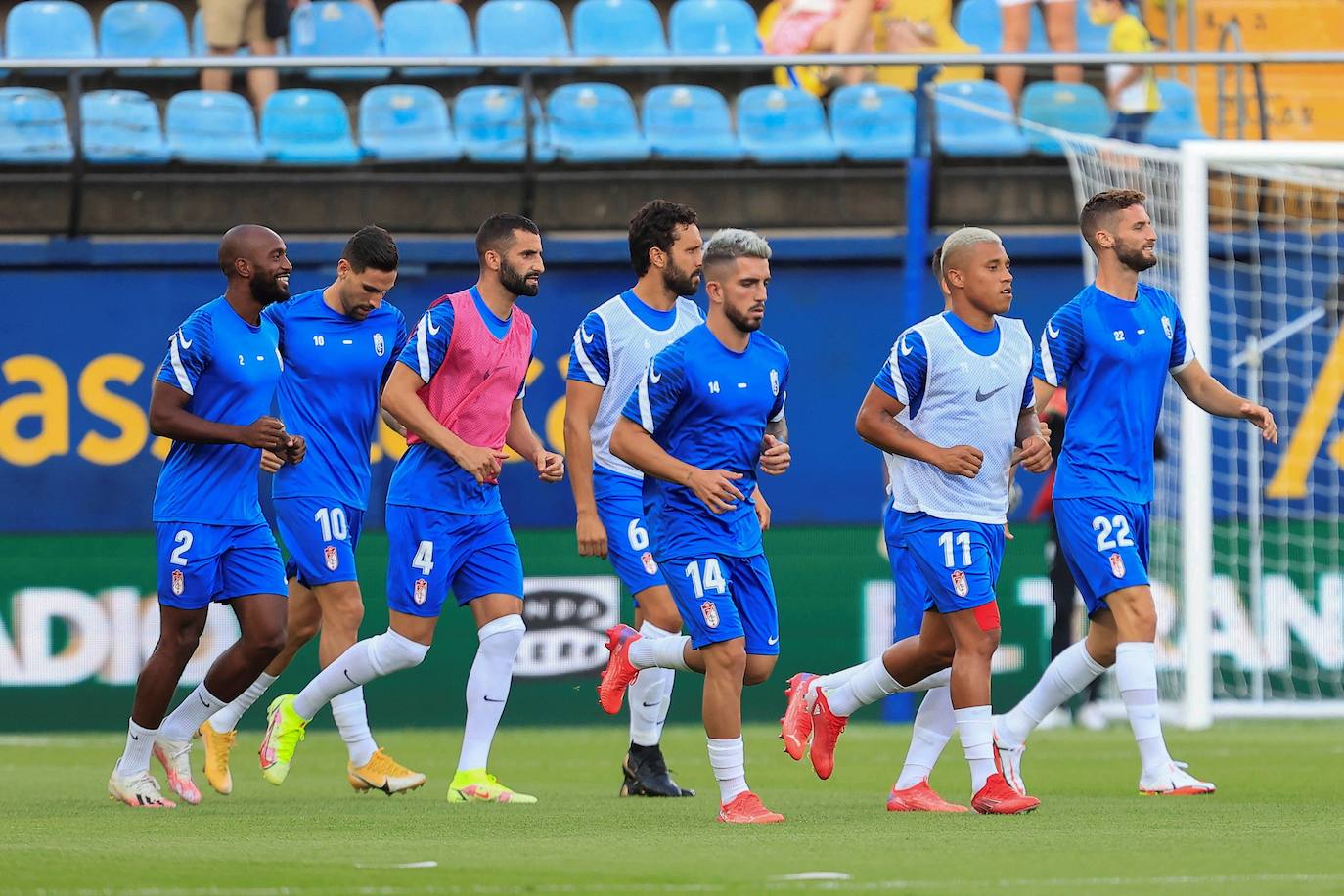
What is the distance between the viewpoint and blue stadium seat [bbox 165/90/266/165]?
47.9ft

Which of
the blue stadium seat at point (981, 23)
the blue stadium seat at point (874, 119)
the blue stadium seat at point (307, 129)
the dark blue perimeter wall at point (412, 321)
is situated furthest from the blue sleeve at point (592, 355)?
the blue stadium seat at point (981, 23)

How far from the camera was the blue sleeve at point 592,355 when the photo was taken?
8516 millimetres

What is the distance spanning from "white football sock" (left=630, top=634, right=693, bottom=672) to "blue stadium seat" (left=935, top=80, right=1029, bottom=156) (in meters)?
7.58

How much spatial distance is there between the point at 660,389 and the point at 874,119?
858 centimetres

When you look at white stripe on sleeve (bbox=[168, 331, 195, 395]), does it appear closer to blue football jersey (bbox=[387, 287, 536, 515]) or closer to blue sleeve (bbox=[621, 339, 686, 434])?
blue football jersey (bbox=[387, 287, 536, 515])

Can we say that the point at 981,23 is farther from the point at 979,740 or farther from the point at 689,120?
the point at 979,740

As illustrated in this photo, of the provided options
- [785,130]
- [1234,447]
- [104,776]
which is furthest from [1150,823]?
[785,130]

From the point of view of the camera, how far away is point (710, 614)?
7.21m

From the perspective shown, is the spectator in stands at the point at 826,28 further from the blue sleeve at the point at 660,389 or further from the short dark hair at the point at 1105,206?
the blue sleeve at the point at 660,389

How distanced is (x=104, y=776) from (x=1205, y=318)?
6478mm

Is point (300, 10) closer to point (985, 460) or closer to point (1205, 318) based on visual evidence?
point (1205, 318)

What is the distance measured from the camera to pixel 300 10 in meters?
15.9

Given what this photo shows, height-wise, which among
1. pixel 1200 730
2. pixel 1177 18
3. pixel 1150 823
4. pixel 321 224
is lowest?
pixel 1200 730

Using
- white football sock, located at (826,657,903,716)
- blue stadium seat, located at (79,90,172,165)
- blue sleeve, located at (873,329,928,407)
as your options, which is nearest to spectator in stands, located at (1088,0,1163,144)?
blue stadium seat, located at (79,90,172,165)
